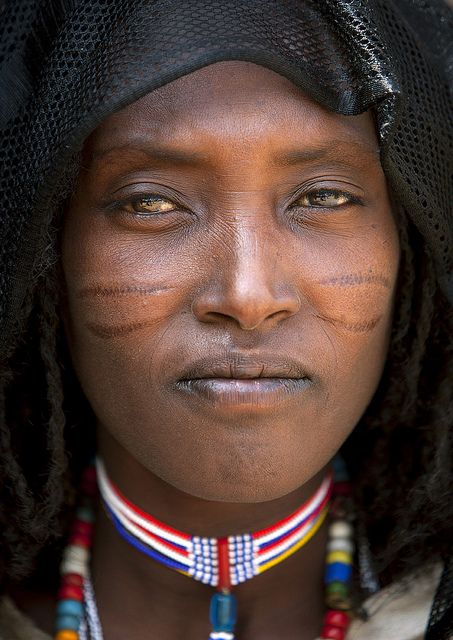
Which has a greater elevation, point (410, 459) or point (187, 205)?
point (187, 205)

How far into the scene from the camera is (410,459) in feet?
7.72

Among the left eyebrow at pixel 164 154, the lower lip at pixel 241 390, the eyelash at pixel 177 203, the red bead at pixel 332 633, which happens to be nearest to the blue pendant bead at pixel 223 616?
the red bead at pixel 332 633

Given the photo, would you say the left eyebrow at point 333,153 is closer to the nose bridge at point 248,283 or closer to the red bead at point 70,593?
the nose bridge at point 248,283

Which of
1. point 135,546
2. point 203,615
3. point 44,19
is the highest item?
point 44,19

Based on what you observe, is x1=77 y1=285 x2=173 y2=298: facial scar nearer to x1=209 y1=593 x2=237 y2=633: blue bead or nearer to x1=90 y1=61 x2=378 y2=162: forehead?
x1=90 y1=61 x2=378 y2=162: forehead

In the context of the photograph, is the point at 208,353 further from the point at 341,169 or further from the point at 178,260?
the point at 341,169

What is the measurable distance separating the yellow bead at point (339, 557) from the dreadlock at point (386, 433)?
7 centimetres

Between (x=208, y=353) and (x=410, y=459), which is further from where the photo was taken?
(x=410, y=459)

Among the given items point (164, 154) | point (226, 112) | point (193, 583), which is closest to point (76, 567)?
point (193, 583)

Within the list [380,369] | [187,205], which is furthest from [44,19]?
[380,369]

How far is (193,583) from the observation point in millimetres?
2271

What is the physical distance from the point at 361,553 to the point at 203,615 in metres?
0.40

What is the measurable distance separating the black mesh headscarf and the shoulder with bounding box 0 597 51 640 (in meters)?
0.67

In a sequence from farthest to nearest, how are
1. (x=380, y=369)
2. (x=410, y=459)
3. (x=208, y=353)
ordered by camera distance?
(x=410, y=459), (x=380, y=369), (x=208, y=353)
